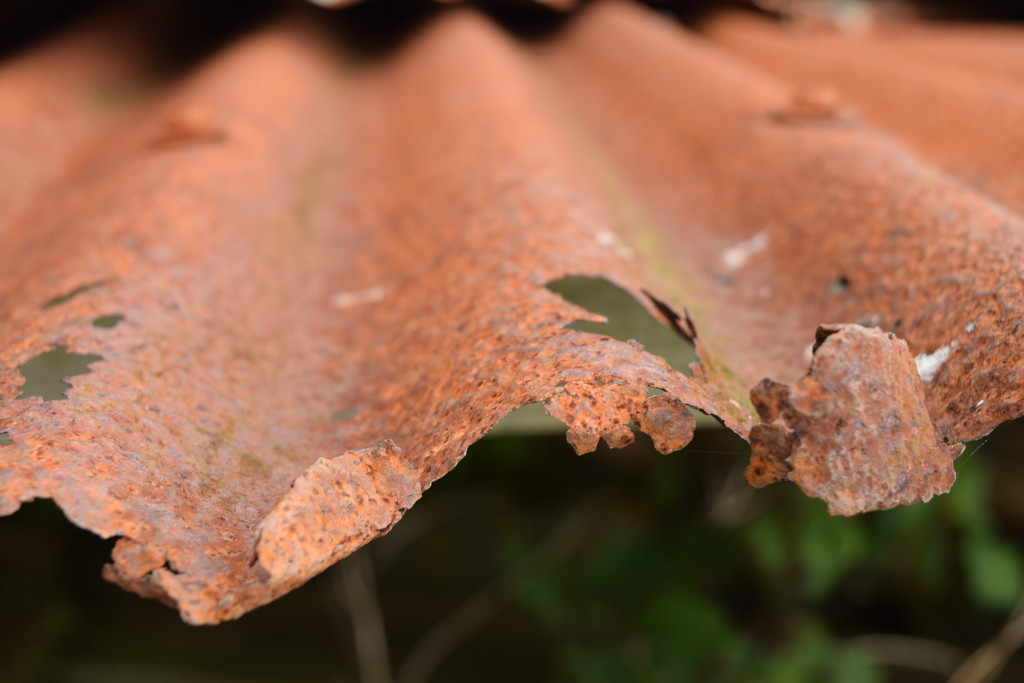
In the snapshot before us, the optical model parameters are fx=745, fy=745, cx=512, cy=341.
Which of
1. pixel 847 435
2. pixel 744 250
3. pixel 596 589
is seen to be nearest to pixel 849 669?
pixel 596 589

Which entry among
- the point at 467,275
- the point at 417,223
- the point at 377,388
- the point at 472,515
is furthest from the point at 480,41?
the point at 472,515

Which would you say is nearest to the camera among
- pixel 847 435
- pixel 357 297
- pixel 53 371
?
pixel 847 435

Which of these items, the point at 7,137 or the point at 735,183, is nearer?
the point at 735,183

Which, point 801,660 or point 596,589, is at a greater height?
point 596,589

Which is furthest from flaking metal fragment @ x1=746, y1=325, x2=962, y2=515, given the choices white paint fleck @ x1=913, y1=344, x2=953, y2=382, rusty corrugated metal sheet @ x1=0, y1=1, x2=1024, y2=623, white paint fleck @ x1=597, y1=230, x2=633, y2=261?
white paint fleck @ x1=597, y1=230, x2=633, y2=261

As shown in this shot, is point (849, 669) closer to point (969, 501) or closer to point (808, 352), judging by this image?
point (969, 501)

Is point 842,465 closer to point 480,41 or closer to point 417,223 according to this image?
point 417,223

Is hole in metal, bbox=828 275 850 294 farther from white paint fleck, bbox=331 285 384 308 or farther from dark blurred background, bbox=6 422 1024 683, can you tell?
dark blurred background, bbox=6 422 1024 683
